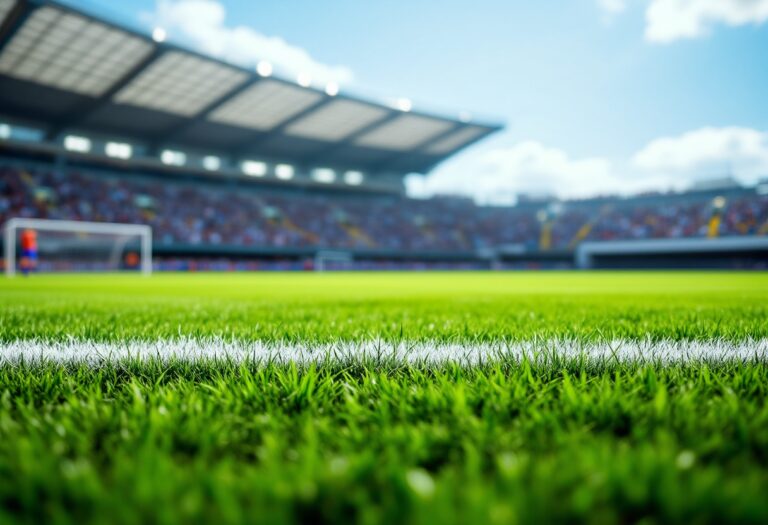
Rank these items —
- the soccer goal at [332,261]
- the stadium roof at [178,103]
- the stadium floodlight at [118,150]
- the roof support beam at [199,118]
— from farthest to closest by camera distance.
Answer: the soccer goal at [332,261] → the stadium floodlight at [118,150] → the roof support beam at [199,118] → the stadium roof at [178,103]

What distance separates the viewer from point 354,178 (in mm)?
49094

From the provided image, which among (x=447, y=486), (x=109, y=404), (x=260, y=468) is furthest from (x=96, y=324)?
(x=447, y=486)

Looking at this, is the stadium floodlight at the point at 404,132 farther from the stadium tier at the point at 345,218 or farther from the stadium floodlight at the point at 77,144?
the stadium floodlight at the point at 77,144

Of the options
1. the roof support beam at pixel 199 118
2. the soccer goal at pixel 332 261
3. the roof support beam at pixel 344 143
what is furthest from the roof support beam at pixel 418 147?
the roof support beam at pixel 199 118

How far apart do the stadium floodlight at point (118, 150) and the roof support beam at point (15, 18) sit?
14361 millimetres

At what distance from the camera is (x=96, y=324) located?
10.1 feet

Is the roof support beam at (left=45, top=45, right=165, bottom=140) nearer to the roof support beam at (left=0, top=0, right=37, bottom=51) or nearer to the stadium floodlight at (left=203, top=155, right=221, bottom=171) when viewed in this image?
the roof support beam at (left=0, top=0, right=37, bottom=51)

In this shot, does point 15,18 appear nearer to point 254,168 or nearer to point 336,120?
point 336,120

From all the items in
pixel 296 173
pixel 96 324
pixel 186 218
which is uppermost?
pixel 296 173

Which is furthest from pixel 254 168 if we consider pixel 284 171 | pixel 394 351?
pixel 394 351

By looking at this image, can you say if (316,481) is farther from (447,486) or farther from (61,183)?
(61,183)

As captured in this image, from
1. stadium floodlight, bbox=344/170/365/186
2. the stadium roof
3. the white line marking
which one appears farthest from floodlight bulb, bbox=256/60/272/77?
the white line marking

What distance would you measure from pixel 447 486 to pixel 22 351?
2.03 m

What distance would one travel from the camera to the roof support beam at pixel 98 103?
24.9 meters
